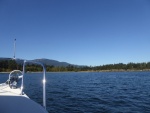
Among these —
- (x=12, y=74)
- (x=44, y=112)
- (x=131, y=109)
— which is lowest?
(x=131, y=109)

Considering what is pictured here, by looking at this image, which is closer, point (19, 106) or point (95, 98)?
point (19, 106)

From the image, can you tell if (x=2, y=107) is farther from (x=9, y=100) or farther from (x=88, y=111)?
(x=88, y=111)

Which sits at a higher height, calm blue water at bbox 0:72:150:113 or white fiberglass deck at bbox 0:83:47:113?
white fiberglass deck at bbox 0:83:47:113

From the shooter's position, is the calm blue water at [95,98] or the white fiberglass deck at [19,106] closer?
the white fiberglass deck at [19,106]

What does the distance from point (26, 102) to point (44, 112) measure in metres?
0.85

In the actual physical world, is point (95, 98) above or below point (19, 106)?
below

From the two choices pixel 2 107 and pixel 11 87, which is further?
pixel 11 87

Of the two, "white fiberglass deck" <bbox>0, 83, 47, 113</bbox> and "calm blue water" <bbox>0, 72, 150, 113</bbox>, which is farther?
"calm blue water" <bbox>0, 72, 150, 113</bbox>

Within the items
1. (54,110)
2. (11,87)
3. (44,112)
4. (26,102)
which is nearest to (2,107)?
(26,102)

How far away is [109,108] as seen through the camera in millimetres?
17375

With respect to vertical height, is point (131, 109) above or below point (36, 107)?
below

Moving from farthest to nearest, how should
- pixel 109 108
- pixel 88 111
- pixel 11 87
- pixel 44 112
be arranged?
pixel 109 108 → pixel 88 111 → pixel 11 87 → pixel 44 112

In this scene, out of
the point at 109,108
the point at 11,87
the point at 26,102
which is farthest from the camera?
the point at 109,108

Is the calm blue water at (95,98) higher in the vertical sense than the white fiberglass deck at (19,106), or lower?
lower
